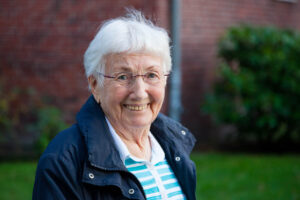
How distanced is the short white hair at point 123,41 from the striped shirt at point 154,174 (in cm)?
36

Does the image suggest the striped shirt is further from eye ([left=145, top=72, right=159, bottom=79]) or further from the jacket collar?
eye ([left=145, top=72, right=159, bottom=79])

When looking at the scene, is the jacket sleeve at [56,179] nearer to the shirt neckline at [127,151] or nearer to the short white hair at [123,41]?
the shirt neckline at [127,151]

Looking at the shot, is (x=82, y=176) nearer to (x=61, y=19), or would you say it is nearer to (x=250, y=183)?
(x=250, y=183)

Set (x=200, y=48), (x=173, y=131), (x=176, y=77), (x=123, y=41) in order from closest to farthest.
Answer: (x=123, y=41)
(x=173, y=131)
(x=176, y=77)
(x=200, y=48)

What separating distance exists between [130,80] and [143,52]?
6.3 inches

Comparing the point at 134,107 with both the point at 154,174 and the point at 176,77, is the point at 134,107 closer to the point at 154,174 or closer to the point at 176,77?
the point at 154,174

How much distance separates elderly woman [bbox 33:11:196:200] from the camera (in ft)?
6.50

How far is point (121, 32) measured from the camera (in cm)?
214

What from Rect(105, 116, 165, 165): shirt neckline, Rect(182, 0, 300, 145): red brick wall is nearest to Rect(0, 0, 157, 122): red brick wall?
Rect(182, 0, 300, 145): red brick wall

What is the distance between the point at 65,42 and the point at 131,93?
5.68 meters

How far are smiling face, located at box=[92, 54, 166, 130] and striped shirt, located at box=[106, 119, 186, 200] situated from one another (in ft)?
0.34

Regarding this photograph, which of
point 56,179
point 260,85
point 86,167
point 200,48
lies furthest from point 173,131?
point 200,48

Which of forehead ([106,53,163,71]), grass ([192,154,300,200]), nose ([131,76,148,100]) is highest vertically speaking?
forehead ([106,53,163,71])

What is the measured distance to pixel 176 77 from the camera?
22.1 ft
